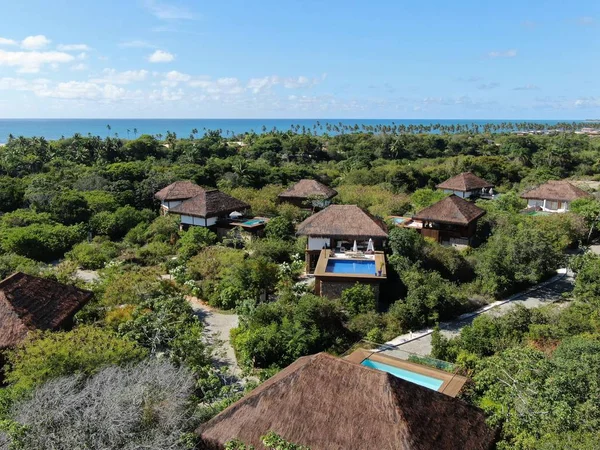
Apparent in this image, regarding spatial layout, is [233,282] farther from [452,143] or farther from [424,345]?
[452,143]

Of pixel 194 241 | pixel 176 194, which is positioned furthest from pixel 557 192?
pixel 176 194

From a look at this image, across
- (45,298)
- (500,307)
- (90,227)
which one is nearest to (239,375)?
(45,298)

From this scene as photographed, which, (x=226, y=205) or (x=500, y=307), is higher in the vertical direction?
(x=226, y=205)

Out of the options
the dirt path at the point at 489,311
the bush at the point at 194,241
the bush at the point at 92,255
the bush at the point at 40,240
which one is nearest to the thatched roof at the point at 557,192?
the dirt path at the point at 489,311

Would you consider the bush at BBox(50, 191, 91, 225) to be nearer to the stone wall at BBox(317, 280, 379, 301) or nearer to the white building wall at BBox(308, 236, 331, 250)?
the white building wall at BBox(308, 236, 331, 250)

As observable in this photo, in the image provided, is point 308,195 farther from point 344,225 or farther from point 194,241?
point 344,225

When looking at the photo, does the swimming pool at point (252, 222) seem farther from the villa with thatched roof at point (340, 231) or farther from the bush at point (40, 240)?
the bush at point (40, 240)

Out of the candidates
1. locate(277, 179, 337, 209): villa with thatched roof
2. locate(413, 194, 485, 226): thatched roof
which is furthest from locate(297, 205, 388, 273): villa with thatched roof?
locate(277, 179, 337, 209): villa with thatched roof
